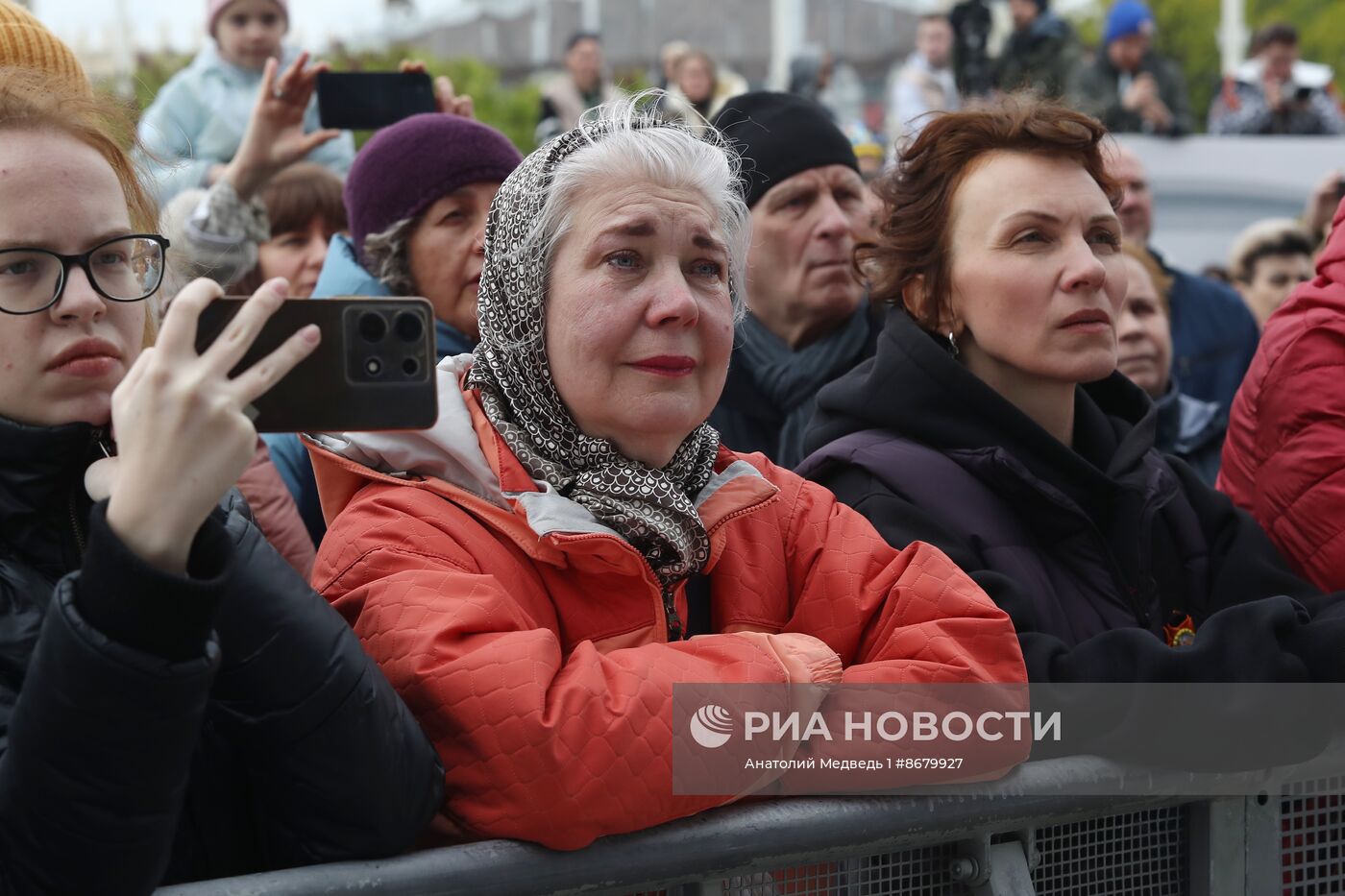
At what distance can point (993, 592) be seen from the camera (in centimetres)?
260

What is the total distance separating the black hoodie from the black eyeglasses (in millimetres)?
1311

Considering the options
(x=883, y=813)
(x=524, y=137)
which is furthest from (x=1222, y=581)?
(x=524, y=137)

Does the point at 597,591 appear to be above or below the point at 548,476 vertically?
below

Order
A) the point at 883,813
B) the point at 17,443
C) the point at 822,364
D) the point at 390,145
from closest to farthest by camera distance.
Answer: the point at 17,443 < the point at 883,813 < the point at 390,145 < the point at 822,364

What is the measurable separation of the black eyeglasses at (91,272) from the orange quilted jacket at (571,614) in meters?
0.44

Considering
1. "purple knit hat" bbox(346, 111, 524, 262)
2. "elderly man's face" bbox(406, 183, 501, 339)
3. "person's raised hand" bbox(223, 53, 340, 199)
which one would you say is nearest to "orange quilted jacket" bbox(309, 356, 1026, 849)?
"elderly man's face" bbox(406, 183, 501, 339)

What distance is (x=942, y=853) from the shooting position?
210 cm

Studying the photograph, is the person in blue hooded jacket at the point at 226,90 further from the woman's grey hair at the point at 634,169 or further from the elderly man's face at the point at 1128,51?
the elderly man's face at the point at 1128,51

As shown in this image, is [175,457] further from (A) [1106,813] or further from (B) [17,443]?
(A) [1106,813]

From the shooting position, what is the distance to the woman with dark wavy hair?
2719 mm

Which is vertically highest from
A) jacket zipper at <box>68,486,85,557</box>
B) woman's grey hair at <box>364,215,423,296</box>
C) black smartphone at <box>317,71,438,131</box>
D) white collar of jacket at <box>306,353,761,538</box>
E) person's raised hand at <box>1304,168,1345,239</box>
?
black smartphone at <box>317,71,438,131</box>

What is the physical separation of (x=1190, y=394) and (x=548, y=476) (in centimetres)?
420

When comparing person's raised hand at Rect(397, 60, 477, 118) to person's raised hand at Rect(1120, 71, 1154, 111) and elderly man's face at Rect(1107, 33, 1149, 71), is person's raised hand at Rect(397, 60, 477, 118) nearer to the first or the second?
person's raised hand at Rect(1120, 71, 1154, 111)

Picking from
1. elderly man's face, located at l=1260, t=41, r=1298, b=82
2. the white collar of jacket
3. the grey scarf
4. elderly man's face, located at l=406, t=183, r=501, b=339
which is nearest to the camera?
the white collar of jacket
